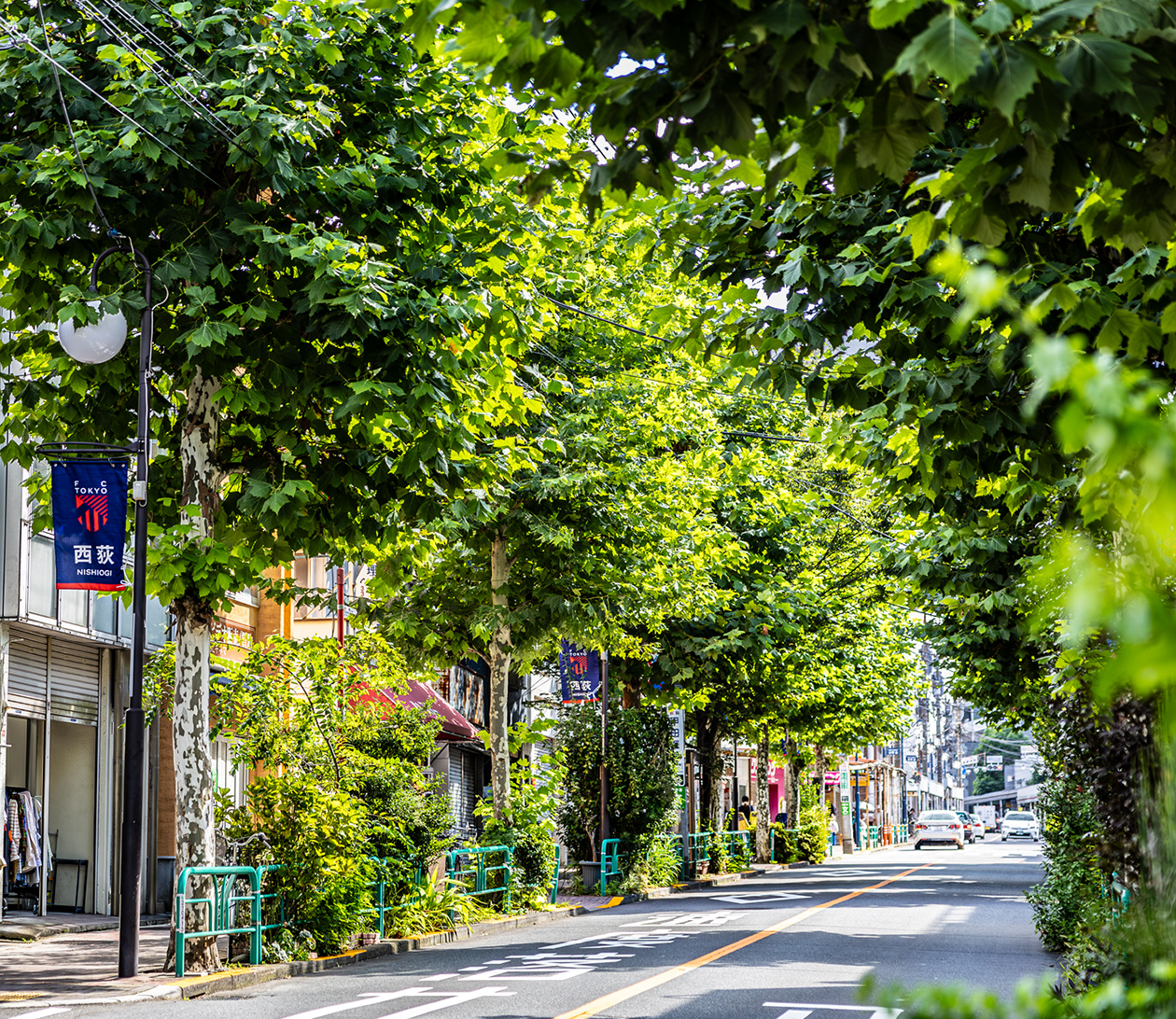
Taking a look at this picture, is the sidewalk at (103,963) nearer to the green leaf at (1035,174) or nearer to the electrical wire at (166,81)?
the electrical wire at (166,81)

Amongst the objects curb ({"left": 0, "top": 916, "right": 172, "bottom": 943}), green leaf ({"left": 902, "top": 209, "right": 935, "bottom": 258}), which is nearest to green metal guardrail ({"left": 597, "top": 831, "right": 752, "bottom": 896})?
curb ({"left": 0, "top": 916, "right": 172, "bottom": 943})

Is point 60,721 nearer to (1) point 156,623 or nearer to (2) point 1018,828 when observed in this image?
(1) point 156,623

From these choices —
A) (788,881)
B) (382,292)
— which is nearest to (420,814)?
(382,292)

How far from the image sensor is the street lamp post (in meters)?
12.2

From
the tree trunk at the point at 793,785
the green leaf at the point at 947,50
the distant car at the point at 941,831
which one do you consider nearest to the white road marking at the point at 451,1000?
the green leaf at the point at 947,50

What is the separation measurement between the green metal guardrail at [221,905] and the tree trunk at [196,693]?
8cm

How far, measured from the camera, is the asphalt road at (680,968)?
10.9m

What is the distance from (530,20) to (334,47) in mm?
8731

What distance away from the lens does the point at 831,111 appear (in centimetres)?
447

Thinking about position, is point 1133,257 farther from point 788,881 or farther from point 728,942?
point 788,881

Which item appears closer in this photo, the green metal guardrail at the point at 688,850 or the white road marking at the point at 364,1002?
the white road marking at the point at 364,1002

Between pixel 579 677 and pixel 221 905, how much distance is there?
49.8 feet

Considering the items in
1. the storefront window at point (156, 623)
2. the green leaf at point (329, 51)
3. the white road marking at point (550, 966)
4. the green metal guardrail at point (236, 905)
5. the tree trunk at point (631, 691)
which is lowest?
the white road marking at point (550, 966)

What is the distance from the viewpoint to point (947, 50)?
3.35m
